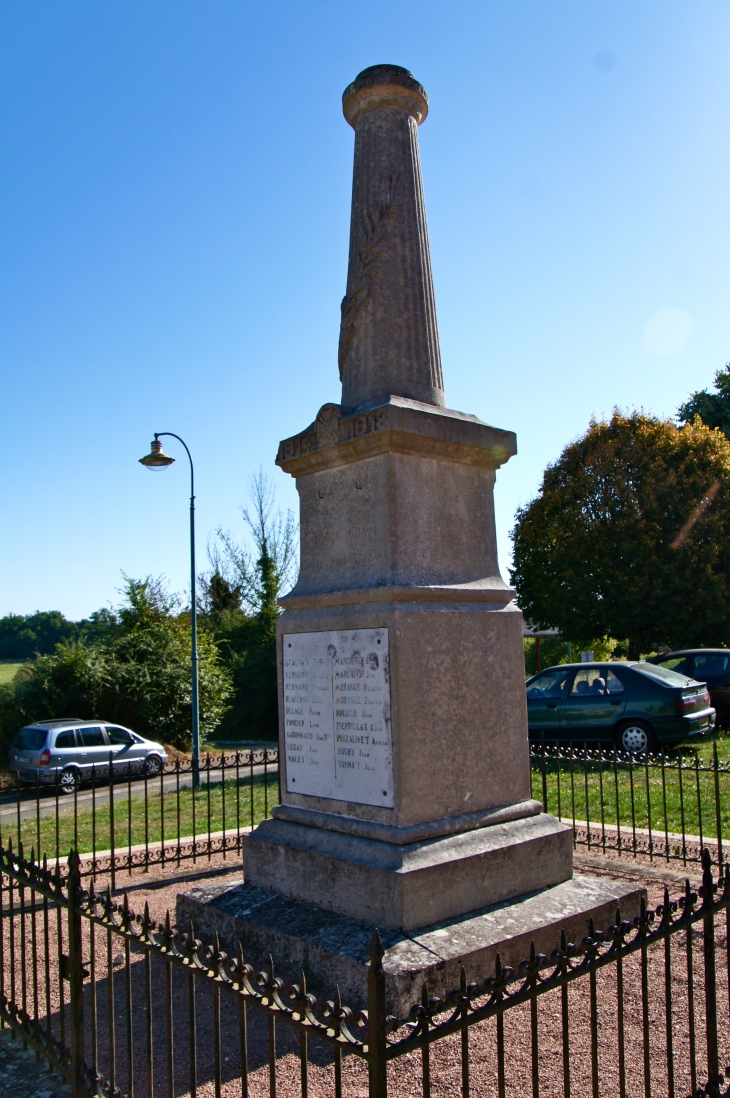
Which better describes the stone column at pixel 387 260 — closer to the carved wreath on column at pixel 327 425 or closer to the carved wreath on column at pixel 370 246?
the carved wreath on column at pixel 370 246

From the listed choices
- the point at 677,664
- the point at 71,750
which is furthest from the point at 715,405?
the point at 71,750

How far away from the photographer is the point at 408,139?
500 centimetres

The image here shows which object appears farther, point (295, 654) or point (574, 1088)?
point (295, 654)

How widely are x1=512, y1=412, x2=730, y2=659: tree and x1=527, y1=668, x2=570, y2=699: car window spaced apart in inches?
331

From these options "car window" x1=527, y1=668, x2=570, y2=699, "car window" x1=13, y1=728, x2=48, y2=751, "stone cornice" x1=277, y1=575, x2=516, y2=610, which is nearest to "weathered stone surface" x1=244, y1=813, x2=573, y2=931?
"stone cornice" x1=277, y1=575, x2=516, y2=610

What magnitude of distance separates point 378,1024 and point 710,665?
13.3 meters

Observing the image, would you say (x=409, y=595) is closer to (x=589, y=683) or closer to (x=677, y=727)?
(x=677, y=727)

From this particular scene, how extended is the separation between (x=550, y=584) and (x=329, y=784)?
18405mm

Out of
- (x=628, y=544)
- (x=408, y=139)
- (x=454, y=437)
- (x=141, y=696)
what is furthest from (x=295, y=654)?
(x=628, y=544)

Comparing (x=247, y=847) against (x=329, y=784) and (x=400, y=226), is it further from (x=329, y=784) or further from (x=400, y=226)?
(x=400, y=226)

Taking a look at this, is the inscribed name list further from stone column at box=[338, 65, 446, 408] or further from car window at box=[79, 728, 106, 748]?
car window at box=[79, 728, 106, 748]

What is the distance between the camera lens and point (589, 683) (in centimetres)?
1196

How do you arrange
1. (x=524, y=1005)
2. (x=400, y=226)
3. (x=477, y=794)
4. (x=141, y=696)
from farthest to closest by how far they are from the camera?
1. (x=141, y=696)
2. (x=400, y=226)
3. (x=477, y=794)
4. (x=524, y=1005)

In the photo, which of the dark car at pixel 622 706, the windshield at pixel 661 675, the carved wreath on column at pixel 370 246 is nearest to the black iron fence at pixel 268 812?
the dark car at pixel 622 706
